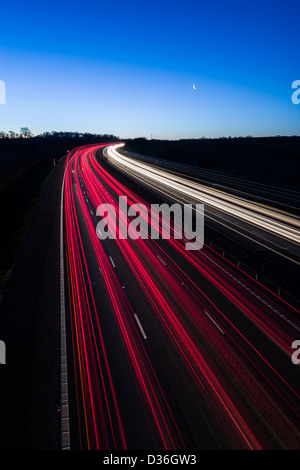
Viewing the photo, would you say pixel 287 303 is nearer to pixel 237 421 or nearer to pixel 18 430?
pixel 237 421

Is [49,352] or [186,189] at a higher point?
[186,189]

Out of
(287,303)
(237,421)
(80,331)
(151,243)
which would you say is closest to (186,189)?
(151,243)

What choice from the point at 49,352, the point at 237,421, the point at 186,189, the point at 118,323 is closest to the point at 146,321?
the point at 118,323

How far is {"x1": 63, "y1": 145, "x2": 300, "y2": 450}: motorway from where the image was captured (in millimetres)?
8166

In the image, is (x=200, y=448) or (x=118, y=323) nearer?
(x=200, y=448)

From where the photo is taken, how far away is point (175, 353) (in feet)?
36.8

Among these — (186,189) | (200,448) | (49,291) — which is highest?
(186,189)

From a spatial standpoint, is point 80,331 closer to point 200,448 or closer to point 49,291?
point 49,291

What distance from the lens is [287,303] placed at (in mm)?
14742

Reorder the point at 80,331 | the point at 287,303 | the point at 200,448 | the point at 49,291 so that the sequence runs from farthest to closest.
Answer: the point at 49,291, the point at 287,303, the point at 80,331, the point at 200,448

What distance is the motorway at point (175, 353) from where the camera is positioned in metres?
8.17

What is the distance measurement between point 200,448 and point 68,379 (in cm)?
463

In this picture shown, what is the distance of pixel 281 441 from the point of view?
7.85 metres

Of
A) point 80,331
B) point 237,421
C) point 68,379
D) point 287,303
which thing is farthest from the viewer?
point 287,303
